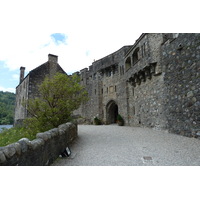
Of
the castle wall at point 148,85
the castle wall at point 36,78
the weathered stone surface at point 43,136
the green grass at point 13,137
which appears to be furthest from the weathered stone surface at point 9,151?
the castle wall at point 36,78

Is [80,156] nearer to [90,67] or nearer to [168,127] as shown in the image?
[168,127]

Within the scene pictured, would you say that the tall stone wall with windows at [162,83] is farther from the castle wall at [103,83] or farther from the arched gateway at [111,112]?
the arched gateway at [111,112]

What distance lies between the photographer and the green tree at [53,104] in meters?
5.69

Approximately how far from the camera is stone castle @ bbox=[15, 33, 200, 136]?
21.1 feet

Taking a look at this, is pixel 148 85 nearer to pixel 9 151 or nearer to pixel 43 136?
pixel 43 136

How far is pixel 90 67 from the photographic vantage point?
2033 centimetres

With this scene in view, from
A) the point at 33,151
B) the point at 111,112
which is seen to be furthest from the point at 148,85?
the point at 33,151

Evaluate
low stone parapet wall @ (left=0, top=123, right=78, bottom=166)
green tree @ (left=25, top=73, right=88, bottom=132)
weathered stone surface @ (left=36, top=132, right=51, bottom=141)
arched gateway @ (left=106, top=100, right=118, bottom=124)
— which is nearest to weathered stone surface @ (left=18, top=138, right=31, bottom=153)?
low stone parapet wall @ (left=0, top=123, right=78, bottom=166)

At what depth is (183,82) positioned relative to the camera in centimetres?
686

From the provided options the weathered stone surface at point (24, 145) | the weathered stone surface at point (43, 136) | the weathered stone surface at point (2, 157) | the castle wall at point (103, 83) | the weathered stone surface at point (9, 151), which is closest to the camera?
the weathered stone surface at point (2, 157)

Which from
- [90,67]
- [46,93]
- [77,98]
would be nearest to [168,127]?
[77,98]

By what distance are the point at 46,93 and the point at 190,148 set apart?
563 centimetres

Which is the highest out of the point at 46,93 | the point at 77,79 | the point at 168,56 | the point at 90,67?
the point at 90,67

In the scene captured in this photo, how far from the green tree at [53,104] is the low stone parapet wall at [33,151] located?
1565 millimetres
